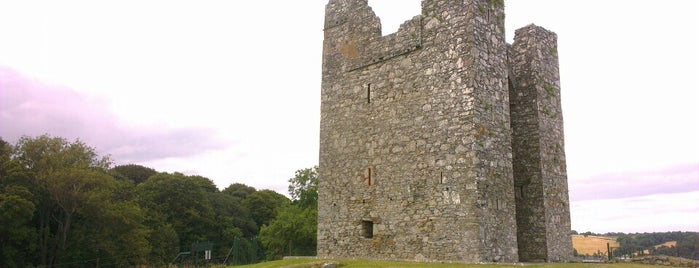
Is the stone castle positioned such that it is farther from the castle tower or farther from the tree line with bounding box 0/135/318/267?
the tree line with bounding box 0/135/318/267

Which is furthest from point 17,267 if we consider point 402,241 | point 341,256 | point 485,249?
point 485,249

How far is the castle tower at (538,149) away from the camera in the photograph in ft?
55.1

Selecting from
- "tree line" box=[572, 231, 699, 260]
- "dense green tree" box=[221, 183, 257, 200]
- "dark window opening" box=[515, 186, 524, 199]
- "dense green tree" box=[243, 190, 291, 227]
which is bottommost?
"tree line" box=[572, 231, 699, 260]

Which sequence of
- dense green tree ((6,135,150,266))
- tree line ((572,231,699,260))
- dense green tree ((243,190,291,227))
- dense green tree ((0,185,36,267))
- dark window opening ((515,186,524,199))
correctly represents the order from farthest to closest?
1. dense green tree ((243,190,291,227))
2. dense green tree ((6,135,150,266))
3. dense green tree ((0,185,36,267))
4. tree line ((572,231,699,260))
5. dark window opening ((515,186,524,199))

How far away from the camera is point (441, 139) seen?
594 inches

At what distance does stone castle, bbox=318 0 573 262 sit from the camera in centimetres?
1457

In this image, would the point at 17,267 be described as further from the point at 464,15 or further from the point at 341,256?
the point at 464,15

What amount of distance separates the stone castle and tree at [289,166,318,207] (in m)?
26.6

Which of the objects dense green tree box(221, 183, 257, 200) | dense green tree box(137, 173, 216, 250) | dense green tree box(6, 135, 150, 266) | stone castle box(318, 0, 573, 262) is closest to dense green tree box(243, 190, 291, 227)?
dense green tree box(221, 183, 257, 200)

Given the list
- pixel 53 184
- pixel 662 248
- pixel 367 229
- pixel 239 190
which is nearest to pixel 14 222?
pixel 53 184

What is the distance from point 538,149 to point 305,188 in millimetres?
30106

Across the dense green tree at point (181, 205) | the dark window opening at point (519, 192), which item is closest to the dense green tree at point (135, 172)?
the dense green tree at point (181, 205)

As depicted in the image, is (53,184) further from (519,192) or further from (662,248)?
(662,248)

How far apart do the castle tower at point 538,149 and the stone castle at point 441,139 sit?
4cm
